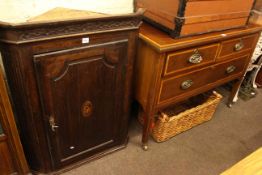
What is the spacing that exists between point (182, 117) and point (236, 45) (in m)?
0.62

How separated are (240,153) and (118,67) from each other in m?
1.14

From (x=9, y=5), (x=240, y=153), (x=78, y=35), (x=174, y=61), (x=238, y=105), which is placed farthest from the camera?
(x=238, y=105)

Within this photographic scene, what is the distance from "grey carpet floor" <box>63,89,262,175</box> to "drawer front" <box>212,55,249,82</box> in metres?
0.44

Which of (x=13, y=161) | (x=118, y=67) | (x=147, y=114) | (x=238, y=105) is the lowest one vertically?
(x=238, y=105)

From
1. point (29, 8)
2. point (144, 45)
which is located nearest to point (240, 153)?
point (144, 45)

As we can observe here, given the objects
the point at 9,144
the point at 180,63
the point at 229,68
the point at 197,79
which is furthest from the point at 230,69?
the point at 9,144

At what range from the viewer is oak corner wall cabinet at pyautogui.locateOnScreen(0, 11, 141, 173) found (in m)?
0.95

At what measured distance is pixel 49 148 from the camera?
4.12 ft

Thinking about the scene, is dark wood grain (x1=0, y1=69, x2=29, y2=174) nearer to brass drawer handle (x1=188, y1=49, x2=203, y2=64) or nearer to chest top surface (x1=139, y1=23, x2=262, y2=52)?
chest top surface (x1=139, y1=23, x2=262, y2=52)

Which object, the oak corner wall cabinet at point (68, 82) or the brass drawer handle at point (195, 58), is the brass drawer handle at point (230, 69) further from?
the oak corner wall cabinet at point (68, 82)

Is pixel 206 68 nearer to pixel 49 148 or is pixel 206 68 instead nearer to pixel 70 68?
pixel 70 68

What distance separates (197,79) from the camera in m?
1.54

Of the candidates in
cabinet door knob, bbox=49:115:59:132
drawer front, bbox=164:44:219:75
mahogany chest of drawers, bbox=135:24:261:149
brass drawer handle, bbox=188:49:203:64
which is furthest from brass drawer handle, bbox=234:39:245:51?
cabinet door knob, bbox=49:115:59:132

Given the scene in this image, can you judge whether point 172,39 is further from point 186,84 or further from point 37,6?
point 37,6
